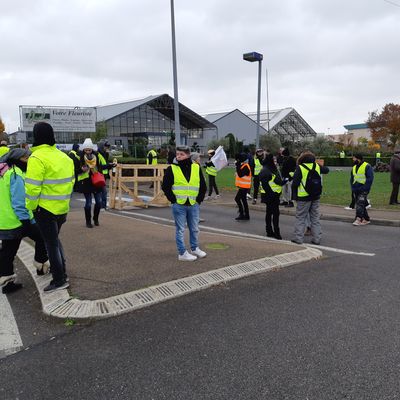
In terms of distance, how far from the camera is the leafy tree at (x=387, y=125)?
7369 centimetres

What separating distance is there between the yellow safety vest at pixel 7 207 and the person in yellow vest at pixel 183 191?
6.58 feet

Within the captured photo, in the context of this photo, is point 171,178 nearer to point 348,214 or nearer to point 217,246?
point 217,246

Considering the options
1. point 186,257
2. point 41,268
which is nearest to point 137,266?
point 186,257

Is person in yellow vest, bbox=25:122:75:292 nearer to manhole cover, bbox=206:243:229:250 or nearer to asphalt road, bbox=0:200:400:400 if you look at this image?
asphalt road, bbox=0:200:400:400

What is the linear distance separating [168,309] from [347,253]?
382cm

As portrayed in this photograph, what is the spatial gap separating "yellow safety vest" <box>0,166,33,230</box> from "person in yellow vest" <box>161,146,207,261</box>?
2006 mm

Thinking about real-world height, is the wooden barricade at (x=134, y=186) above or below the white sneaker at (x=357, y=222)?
above

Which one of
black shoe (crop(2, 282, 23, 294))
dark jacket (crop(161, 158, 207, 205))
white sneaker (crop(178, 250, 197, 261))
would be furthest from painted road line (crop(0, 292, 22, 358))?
dark jacket (crop(161, 158, 207, 205))

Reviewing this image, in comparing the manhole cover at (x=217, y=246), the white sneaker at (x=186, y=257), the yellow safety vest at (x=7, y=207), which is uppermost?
the yellow safety vest at (x=7, y=207)

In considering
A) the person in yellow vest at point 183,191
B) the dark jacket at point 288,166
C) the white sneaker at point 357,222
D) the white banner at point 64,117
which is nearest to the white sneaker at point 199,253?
the person in yellow vest at point 183,191

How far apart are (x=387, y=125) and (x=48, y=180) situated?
80.3 meters

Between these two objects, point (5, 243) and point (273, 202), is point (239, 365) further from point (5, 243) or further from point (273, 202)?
point (273, 202)

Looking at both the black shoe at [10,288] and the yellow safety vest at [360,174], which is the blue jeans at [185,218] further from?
the yellow safety vest at [360,174]

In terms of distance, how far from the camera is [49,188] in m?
4.53
